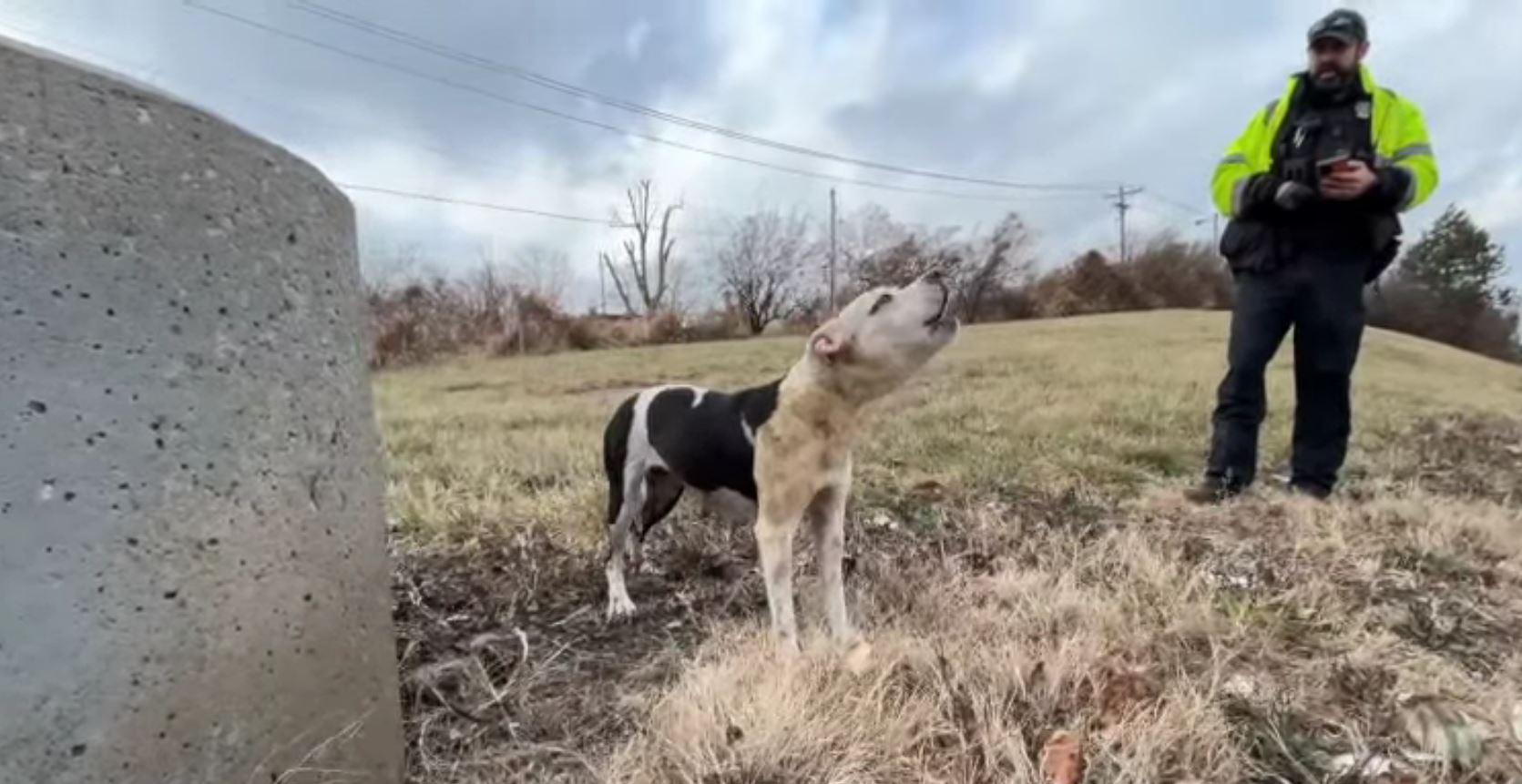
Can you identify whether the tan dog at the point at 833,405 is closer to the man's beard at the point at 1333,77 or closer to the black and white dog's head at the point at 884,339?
the black and white dog's head at the point at 884,339

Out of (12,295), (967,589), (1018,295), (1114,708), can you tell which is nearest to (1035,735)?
(1114,708)

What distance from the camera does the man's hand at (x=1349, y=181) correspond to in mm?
3910

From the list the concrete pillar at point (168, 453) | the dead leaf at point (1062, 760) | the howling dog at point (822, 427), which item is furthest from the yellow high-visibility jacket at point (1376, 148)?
the concrete pillar at point (168, 453)

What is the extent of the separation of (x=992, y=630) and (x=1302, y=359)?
2856mm

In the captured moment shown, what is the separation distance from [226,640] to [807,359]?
167 cm

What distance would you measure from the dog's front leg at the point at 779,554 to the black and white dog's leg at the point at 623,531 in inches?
29.6

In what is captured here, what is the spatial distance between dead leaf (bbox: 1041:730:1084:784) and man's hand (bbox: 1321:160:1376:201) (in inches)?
126

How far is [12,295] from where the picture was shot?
1.26 metres

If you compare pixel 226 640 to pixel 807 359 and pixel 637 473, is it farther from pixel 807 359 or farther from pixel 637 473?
pixel 637 473

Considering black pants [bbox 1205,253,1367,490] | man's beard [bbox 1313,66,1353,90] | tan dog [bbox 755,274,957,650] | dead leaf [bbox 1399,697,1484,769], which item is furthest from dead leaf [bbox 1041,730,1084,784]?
man's beard [bbox 1313,66,1353,90]

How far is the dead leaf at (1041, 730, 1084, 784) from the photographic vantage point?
5.63ft

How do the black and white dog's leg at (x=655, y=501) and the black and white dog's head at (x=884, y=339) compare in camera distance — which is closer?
the black and white dog's head at (x=884, y=339)

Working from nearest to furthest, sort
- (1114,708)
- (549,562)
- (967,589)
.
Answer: (1114,708), (967,589), (549,562)

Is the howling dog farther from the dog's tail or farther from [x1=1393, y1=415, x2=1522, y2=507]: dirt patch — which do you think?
[x1=1393, y1=415, x2=1522, y2=507]: dirt patch
